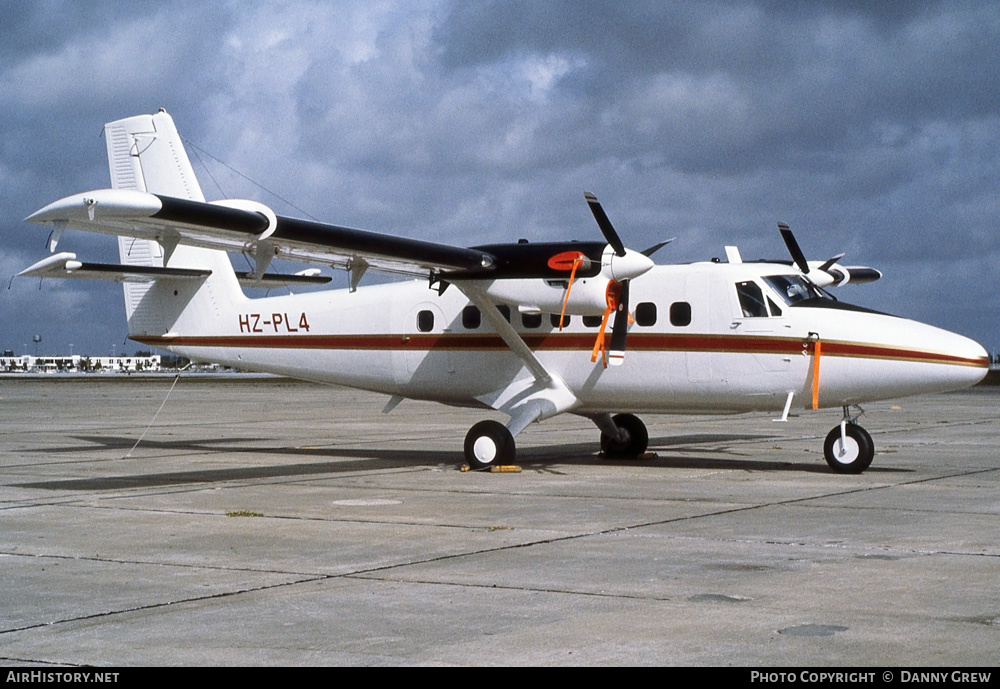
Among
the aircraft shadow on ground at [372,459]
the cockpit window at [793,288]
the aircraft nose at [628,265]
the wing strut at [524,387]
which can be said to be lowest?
the aircraft shadow on ground at [372,459]

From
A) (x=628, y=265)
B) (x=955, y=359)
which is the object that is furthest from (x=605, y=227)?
(x=955, y=359)

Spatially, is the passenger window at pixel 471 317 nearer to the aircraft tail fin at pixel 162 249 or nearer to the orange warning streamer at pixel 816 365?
the aircraft tail fin at pixel 162 249

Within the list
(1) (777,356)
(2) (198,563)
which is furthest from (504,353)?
(2) (198,563)

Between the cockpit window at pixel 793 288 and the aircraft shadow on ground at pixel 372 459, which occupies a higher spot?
the cockpit window at pixel 793 288

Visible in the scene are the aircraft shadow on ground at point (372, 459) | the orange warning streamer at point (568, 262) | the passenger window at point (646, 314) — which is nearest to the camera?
the aircraft shadow on ground at point (372, 459)

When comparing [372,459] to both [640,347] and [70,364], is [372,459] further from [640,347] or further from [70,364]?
[70,364]

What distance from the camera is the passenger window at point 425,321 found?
19.3 meters

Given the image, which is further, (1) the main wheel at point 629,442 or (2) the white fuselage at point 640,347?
(1) the main wheel at point 629,442

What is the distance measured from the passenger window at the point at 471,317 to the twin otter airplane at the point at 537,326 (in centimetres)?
2

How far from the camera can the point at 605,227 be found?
16.8 meters

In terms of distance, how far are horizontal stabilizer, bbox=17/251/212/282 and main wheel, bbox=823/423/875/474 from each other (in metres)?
11.4

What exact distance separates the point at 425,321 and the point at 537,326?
2.11 meters

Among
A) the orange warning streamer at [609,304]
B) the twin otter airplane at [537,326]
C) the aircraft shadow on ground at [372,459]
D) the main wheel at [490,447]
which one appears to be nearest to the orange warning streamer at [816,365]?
the twin otter airplane at [537,326]
